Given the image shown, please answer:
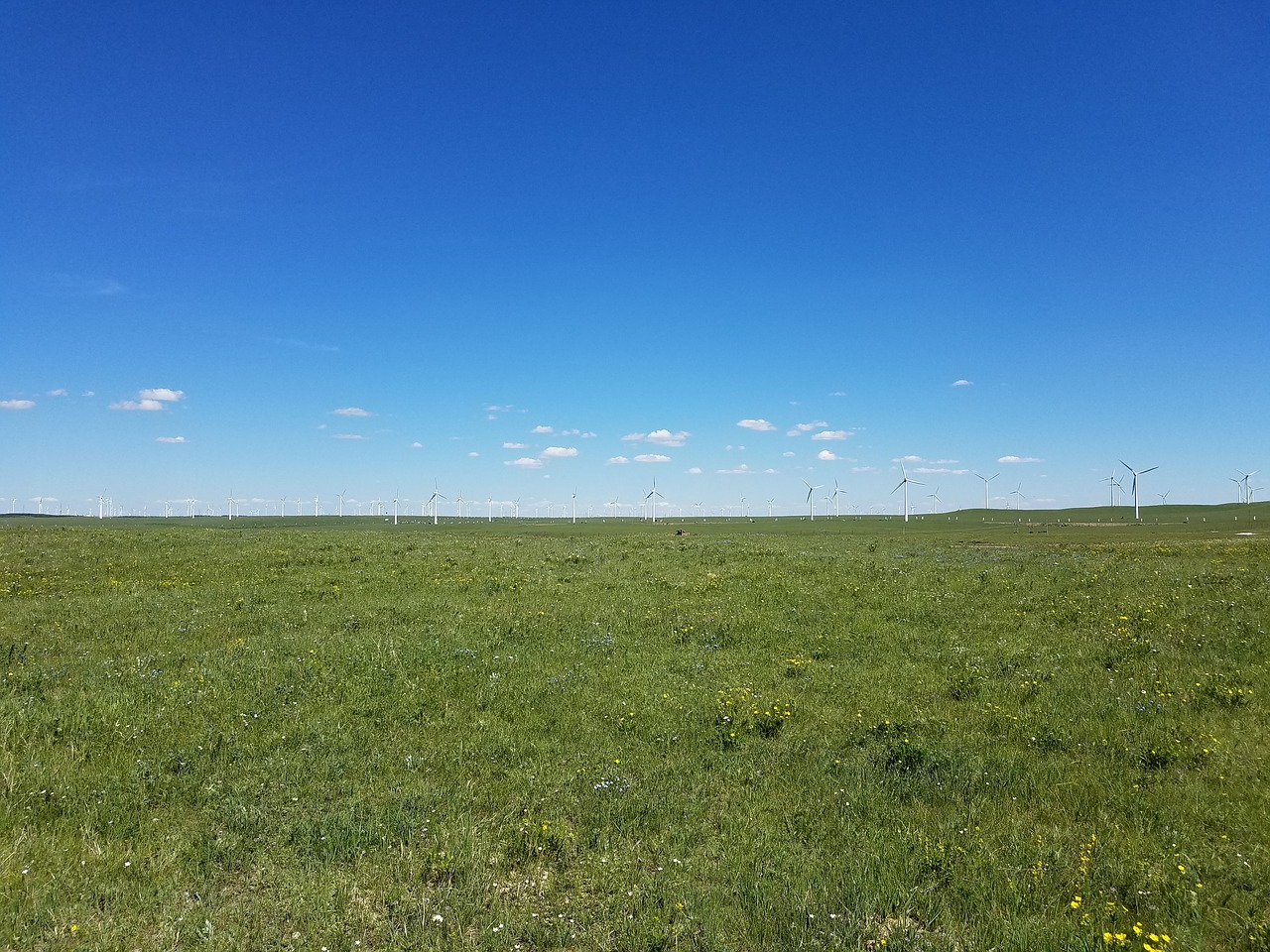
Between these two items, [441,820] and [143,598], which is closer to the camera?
[441,820]

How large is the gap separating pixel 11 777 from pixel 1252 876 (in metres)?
15.8

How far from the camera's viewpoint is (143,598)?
24.1 meters

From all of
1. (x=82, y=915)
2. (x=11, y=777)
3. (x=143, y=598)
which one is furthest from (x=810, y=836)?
(x=143, y=598)

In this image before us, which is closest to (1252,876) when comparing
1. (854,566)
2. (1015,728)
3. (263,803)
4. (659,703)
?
(1015,728)

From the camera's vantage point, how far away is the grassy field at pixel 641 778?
7094 millimetres

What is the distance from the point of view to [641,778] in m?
10.4

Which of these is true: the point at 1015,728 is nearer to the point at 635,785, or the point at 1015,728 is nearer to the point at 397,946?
the point at 635,785

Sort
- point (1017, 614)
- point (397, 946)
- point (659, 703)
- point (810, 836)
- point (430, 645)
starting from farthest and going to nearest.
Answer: point (1017, 614)
point (430, 645)
point (659, 703)
point (810, 836)
point (397, 946)

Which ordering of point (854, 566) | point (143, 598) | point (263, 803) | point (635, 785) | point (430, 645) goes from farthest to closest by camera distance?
point (854, 566), point (143, 598), point (430, 645), point (635, 785), point (263, 803)

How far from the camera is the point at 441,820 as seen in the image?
9031 millimetres

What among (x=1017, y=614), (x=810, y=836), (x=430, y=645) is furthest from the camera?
(x=1017, y=614)

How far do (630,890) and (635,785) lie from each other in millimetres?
2685

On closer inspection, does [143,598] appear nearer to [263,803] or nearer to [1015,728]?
[263,803]

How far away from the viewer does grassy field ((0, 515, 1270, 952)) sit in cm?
709
